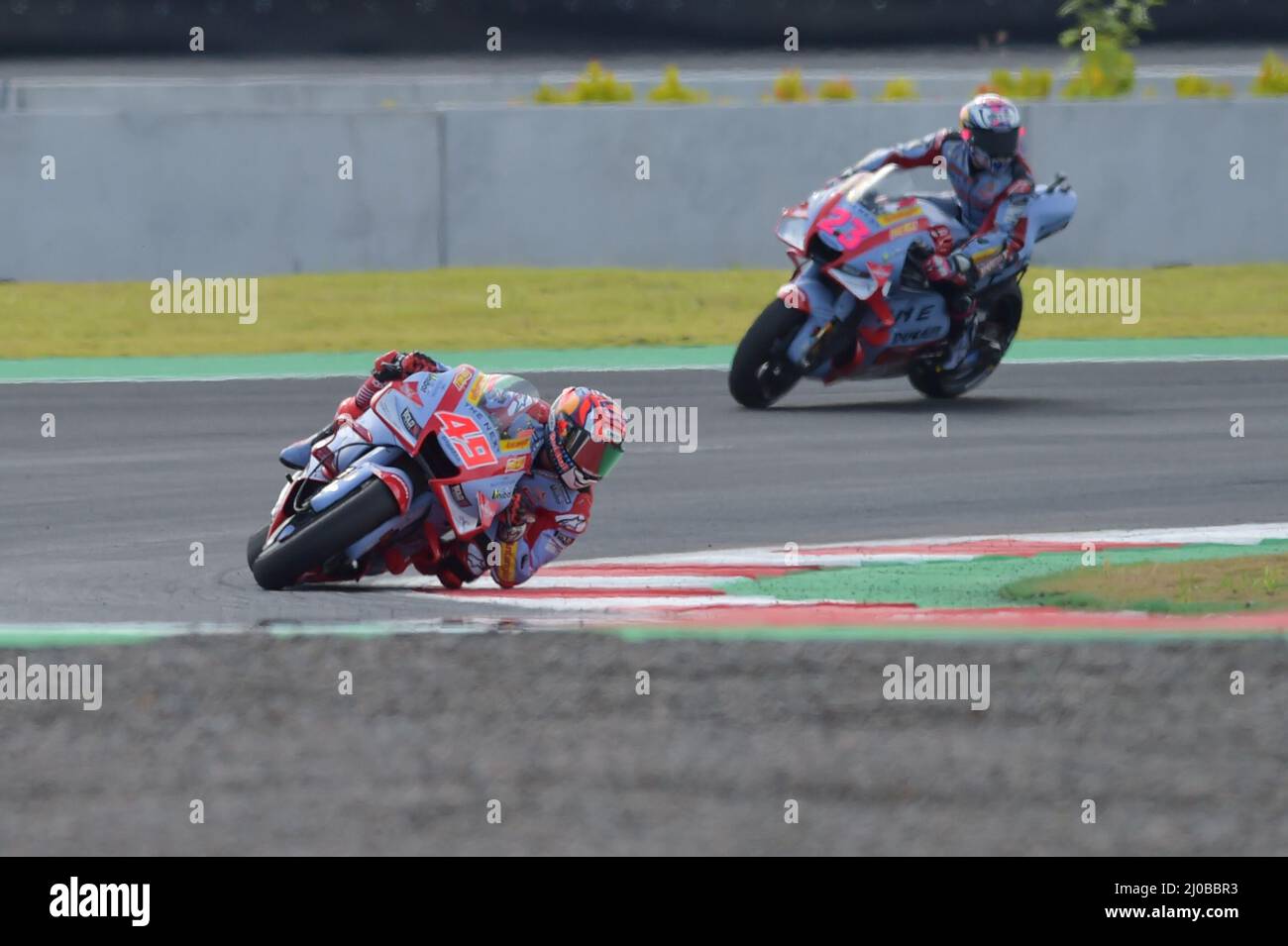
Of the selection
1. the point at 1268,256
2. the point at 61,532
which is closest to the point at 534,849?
the point at 61,532

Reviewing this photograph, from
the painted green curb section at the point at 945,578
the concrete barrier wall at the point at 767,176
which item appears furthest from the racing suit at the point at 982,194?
the painted green curb section at the point at 945,578

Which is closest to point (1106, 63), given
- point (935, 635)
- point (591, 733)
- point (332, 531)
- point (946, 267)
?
point (946, 267)

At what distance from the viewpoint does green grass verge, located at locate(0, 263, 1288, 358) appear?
17.1m

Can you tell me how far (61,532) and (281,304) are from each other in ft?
27.0

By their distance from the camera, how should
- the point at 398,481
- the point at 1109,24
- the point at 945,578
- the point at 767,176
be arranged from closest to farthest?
the point at 398,481, the point at 945,578, the point at 767,176, the point at 1109,24

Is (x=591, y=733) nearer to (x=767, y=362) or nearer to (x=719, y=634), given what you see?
(x=719, y=634)

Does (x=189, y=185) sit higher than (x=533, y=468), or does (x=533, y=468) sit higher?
(x=189, y=185)

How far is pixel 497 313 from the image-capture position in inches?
712

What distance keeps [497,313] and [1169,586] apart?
9.88m

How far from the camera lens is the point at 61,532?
1014 cm

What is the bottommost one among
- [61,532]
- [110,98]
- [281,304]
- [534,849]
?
[534,849]

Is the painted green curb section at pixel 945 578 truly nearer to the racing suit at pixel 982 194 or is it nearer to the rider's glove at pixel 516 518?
the rider's glove at pixel 516 518

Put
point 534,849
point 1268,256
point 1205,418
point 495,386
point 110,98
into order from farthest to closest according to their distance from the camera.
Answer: point 110,98 → point 1268,256 → point 1205,418 → point 495,386 → point 534,849

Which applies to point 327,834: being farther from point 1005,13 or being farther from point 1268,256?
point 1005,13
